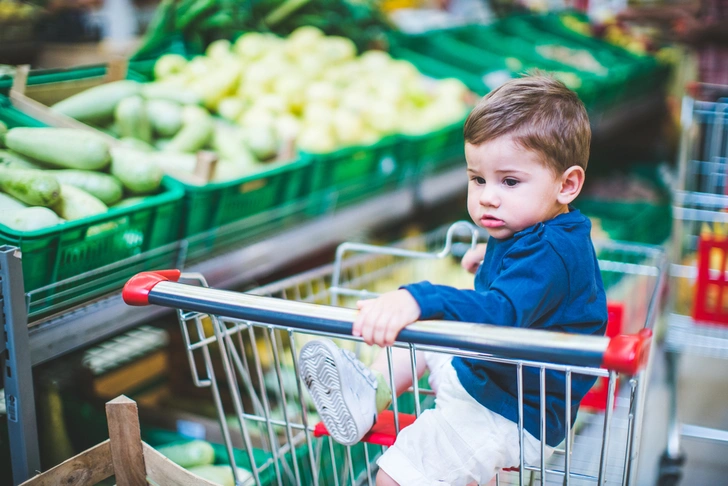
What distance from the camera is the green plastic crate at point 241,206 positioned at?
1.86 m

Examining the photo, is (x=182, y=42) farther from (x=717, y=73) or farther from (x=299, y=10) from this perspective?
(x=717, y=73)

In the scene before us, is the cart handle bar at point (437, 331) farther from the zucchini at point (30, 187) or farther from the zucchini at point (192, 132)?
the zucchini at point (192, 132)

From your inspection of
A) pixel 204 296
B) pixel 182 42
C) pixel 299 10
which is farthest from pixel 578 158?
pixel 299 10

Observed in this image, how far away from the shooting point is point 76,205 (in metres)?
1.64

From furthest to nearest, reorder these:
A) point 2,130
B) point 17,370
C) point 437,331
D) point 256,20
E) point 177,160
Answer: point 256,20 → point 177,160 → point 2,130 → point 17,370 → point 437,331

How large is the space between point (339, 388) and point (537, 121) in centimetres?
57

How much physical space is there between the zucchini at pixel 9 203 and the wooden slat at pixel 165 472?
653 millimetres

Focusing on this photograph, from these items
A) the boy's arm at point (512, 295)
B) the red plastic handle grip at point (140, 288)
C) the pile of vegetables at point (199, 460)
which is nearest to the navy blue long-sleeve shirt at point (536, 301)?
the boy's arm at point (512, 295)

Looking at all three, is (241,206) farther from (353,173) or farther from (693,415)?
(693,415)

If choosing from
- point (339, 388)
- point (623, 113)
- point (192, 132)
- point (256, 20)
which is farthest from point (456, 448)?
point (623, 113)

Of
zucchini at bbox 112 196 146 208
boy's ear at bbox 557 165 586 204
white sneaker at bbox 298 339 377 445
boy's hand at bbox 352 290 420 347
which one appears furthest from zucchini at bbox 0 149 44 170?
boy's ear at bbox 557 165 586 204

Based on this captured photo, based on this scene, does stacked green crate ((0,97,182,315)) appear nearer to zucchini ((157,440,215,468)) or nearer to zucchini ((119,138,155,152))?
zucchini ((119,138,155,152))

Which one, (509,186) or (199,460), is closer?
(509,186)

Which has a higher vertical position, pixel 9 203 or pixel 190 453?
pixel 9 203
